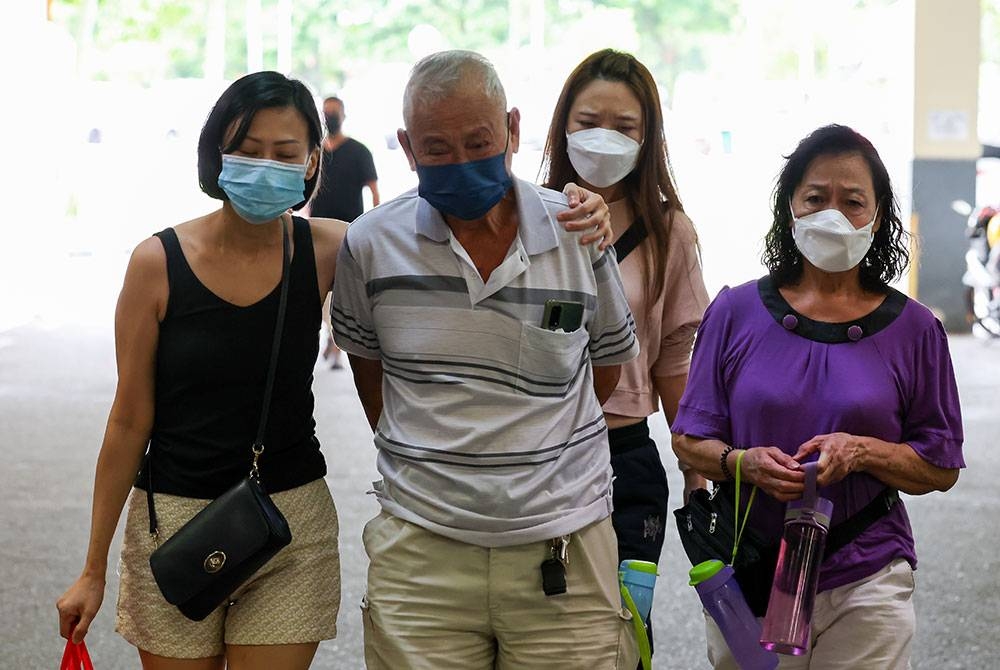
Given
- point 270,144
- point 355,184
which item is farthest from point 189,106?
point 270,144

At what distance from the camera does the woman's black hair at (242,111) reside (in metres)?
2.72

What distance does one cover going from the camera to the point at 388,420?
2654 millimetres

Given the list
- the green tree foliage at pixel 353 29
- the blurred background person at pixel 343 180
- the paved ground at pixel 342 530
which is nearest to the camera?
the paved ground at pixel 342 530

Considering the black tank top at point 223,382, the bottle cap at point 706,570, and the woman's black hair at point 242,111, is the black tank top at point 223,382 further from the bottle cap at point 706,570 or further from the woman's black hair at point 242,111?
the bottle cap at point 706,570

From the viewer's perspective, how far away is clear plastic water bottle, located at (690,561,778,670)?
→ 2.94m

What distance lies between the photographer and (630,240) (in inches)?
136

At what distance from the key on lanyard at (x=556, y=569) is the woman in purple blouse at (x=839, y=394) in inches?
20.6

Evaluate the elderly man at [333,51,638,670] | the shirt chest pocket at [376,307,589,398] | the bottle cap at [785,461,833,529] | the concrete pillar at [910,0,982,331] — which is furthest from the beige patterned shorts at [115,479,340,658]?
the concrete pillar at [910,0,982,331]

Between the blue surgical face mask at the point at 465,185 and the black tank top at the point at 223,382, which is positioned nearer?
the blue surgical face mask at the point at 465,185

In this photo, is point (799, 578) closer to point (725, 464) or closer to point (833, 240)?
point (725, 464)

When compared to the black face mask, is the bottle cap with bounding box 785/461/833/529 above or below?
below

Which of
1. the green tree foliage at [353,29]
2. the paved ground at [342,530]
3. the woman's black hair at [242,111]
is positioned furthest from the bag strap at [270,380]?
the green tree foliage at [353,29]

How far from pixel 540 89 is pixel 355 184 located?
908 inches

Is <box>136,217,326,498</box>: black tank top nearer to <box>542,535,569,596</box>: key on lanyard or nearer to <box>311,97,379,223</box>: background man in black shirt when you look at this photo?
<box>542,535,569,596</box>: key on lanyard
